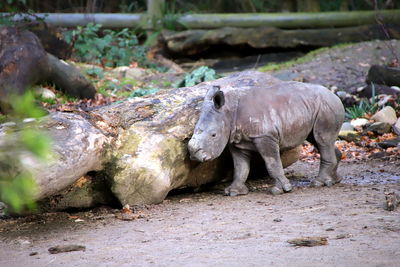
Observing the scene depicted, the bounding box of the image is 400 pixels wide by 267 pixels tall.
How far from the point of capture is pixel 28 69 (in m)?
10.4

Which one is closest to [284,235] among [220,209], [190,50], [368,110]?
[220,209]

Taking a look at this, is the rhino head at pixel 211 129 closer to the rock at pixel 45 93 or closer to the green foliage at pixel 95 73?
the rock at pixel 45 93

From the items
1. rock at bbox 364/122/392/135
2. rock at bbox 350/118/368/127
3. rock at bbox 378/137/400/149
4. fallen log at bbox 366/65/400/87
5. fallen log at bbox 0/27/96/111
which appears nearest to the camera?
rock at bbox 378/137/400/149

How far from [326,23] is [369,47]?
209 centimetres

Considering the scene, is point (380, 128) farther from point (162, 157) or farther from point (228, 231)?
point (228, 231)

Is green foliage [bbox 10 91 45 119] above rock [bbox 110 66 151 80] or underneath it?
above

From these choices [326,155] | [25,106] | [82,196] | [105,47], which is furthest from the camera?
[105,47]

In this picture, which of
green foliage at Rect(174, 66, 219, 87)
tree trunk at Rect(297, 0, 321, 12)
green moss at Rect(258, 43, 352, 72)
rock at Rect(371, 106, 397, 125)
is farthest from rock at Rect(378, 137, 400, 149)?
tree trunk at Rect(297, 0, 321, 12)

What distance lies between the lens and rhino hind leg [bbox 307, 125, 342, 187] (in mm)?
6344

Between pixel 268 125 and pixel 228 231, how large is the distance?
1.58 metres

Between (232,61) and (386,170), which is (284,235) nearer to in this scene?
(386,170)

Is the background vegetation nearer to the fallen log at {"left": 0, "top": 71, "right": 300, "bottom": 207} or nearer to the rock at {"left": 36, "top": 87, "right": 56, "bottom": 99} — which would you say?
the rock at {"left": 36, "top": 87, "right": 56, "bottom": 99}

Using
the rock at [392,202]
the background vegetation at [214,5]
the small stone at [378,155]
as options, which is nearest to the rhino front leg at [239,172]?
the rock at [392,202]

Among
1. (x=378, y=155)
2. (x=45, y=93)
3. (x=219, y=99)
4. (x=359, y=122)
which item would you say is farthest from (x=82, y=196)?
(x=45, y=93)
